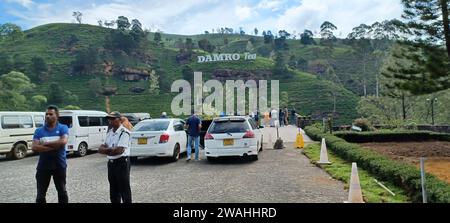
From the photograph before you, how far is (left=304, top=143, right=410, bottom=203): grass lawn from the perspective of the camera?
6774 millimetres

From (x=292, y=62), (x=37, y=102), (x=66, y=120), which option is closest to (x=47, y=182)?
(x=66, y=120)

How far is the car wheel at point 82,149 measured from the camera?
14.7m

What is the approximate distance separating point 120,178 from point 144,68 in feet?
338

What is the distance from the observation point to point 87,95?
84688 mm

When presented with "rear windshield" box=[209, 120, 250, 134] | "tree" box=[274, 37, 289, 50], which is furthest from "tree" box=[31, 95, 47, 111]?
"tree" box=[274, 37, 289, 50]

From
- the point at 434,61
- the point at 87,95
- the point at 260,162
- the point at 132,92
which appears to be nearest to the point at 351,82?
the point at 132,92

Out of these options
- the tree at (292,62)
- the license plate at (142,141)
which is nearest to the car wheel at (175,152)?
the license plate at (142,141)

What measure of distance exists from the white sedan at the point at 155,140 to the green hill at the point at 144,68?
195 ft

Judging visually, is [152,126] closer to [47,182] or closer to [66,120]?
[66,120]

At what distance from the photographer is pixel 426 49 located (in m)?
19.7

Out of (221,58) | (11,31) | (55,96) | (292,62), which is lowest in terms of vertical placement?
(55,96)

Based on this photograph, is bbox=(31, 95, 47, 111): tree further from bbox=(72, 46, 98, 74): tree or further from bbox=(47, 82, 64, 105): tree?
bbox=(72, 46, 98, 74): tree

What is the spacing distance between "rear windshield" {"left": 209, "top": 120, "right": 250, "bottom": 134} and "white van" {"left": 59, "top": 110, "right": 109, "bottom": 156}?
5.34m
